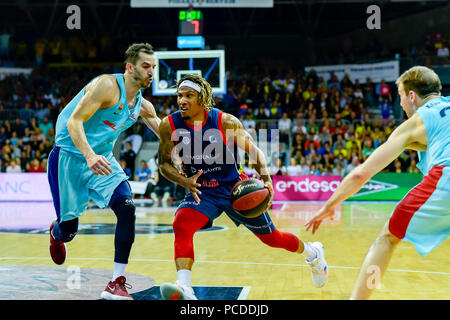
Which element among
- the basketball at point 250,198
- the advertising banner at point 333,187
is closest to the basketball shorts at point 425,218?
the basketball at point 250,198

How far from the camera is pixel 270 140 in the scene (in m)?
19.1

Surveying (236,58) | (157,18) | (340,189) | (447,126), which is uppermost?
(157,18)

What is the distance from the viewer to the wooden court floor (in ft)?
18.7

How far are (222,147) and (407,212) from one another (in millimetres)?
1901

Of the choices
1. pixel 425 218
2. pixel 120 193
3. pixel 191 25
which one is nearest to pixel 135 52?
pixel 120 193

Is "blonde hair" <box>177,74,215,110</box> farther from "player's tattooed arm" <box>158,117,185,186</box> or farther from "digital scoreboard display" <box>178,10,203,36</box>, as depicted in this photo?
"digital scoreboard display" <box>178,10,203,36</box>

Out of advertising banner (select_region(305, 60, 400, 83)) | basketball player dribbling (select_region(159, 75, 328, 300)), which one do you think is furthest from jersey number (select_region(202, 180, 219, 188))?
advertising banner (select_region(305, 60, 400, 83))

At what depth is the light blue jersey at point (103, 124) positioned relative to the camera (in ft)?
17.4

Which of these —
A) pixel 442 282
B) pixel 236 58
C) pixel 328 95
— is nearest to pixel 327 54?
pixel 236 58

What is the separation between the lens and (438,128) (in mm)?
3893

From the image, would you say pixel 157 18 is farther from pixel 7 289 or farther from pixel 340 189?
pixel 340 189

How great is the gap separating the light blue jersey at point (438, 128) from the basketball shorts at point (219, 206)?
70.1 inches

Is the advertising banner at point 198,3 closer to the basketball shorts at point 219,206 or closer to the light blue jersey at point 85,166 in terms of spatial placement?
the light blue jersey at point 85,166

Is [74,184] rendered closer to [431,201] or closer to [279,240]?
[279,240]
